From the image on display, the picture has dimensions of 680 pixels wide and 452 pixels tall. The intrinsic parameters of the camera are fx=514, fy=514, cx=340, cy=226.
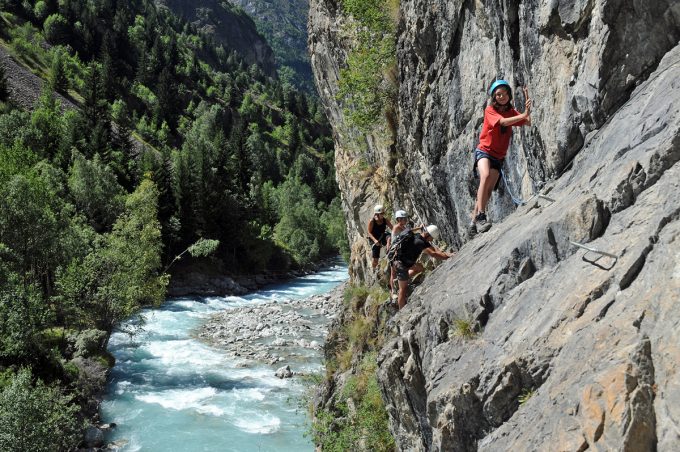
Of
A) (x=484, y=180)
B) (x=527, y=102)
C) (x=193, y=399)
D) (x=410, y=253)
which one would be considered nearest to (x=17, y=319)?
(x=193, y=399)

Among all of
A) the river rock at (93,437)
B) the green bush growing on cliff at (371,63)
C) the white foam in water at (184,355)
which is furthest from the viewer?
the white foam in water at (184,355)

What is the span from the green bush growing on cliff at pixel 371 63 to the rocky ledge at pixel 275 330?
1478cm

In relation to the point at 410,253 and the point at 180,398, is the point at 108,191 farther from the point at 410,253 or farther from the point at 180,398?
the point at 410,253

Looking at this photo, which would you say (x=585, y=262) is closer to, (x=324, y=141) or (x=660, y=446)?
(x=660, y=446)

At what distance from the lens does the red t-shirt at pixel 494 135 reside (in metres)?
7.92

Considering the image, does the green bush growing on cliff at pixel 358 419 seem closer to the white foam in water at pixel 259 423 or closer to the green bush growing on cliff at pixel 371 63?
the white foam in water at pixel 259 423

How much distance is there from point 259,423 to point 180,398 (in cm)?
440

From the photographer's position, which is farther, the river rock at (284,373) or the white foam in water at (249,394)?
the river rock at (284,373)

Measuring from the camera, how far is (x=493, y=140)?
26.9ft

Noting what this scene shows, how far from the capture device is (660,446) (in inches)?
135

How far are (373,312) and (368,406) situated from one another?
344 cm

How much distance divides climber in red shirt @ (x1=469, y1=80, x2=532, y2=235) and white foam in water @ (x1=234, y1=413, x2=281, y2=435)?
14.8 m

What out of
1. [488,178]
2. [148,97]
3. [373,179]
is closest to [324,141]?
[148,97]

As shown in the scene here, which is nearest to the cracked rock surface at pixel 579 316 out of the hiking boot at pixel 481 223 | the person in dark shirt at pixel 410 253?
the hiking boot at pixel 481 223
